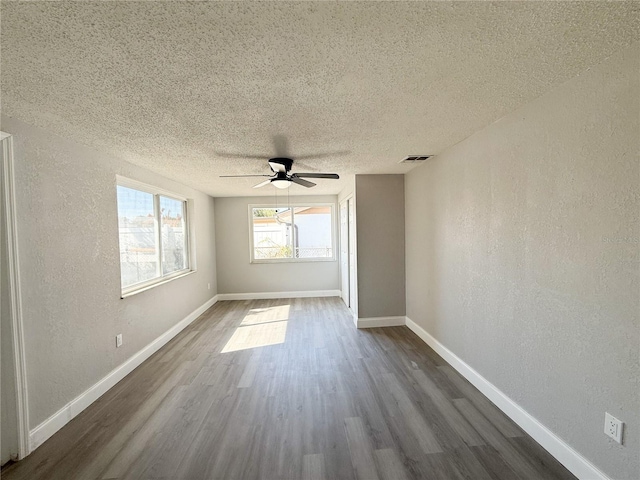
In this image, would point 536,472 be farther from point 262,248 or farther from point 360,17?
point 262,248

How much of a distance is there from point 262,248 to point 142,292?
3156mm

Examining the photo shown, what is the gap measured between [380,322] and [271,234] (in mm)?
3170

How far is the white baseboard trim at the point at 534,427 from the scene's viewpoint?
1.52 meters

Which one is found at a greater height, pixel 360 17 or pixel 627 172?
pixel 360 17

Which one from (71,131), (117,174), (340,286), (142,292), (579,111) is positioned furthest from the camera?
(340,286)

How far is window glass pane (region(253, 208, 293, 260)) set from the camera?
6.11m

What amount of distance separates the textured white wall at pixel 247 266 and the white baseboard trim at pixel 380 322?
2.11 m

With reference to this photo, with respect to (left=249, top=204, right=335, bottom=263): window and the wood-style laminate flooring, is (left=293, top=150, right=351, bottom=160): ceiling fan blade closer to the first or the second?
the wood-style laminate flooring

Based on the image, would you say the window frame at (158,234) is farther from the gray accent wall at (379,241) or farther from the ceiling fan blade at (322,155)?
the gray accent wall at (379,241)

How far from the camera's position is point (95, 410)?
2248 millimetres

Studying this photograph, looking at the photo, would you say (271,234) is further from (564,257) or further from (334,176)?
(564,257)

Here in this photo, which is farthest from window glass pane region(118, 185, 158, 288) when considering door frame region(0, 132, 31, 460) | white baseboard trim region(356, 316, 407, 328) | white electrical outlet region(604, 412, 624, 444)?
white electrical outlet region(604, 412, 624, 444)

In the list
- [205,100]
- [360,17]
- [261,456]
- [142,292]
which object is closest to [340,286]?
[142,292]

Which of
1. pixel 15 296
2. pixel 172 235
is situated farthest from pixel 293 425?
pixel 172 235
